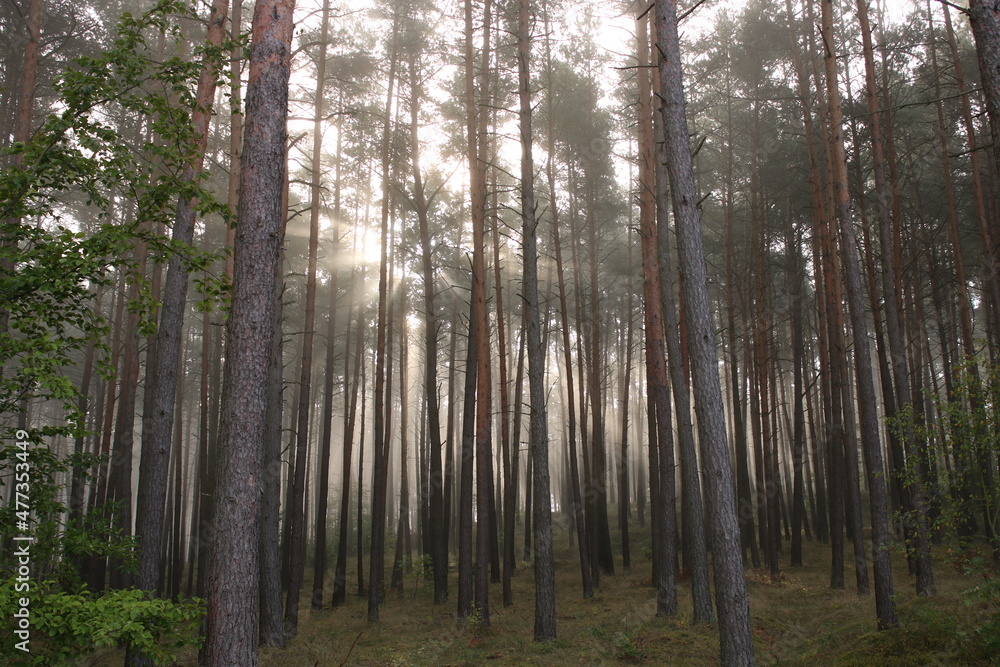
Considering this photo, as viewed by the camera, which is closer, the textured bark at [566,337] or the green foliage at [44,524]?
the green foliage at [44,524]

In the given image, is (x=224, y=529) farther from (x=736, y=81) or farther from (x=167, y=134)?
(x=736, y=81)

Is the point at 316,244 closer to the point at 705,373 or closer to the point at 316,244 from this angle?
the point at 316,244

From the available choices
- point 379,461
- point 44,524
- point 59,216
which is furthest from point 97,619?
point 379,461

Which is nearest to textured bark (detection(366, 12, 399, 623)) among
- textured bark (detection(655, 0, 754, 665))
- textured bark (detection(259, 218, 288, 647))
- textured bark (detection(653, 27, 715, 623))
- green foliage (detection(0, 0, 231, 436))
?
textured bark (detection(259, 218, 288, 647))

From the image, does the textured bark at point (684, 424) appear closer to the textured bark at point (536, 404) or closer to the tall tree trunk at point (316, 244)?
the textured bark at point (536, 404)

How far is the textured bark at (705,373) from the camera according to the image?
643 cm

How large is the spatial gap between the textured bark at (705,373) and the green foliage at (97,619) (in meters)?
5.28

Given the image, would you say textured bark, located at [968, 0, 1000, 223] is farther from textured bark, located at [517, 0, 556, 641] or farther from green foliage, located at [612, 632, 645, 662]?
green foliage, located at [612, 632, 645, 662]

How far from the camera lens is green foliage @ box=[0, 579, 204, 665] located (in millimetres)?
4887

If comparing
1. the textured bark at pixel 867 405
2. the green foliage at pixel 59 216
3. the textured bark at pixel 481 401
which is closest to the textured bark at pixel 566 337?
the textured bark at pixel 481 401

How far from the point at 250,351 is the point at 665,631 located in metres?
8.30

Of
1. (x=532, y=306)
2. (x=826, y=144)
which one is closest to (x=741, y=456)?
(x=826, y=144)

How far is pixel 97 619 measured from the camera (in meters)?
4.93

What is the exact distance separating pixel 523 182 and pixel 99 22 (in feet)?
38.6
